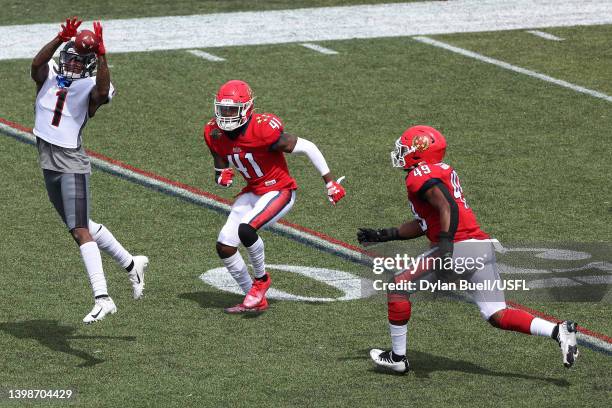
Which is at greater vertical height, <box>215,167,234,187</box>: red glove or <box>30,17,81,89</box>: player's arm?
<box>30,17,81,89</box>: player's arm

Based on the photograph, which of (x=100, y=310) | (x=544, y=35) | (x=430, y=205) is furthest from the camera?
(x=544, y=35)

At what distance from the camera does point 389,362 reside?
9.59m

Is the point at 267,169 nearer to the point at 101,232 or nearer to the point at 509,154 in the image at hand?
the point at 101,232

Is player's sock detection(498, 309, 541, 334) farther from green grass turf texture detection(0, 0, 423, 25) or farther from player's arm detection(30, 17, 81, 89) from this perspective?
green grass turf texture detection(0, 0, 423, 25)

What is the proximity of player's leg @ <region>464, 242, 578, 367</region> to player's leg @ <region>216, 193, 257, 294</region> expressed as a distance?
2.09 m

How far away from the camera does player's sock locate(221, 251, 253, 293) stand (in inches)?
433

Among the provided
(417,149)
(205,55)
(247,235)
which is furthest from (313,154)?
(205,55)

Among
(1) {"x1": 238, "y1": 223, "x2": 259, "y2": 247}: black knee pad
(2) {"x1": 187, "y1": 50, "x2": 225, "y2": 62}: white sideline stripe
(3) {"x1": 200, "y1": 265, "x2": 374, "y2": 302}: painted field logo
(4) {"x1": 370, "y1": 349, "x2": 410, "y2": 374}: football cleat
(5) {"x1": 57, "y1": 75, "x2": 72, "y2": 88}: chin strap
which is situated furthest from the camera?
(2) {"x1": 187, "y1": 50, "x2": 225, "y2": 62}: white sideline stripe

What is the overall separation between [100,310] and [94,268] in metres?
0.38

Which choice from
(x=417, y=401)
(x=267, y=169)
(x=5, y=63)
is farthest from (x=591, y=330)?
(x=5, y=63)

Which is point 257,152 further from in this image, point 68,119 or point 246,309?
point 68,119

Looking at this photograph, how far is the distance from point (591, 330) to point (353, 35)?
10384 millimetres

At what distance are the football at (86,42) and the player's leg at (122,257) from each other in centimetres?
135

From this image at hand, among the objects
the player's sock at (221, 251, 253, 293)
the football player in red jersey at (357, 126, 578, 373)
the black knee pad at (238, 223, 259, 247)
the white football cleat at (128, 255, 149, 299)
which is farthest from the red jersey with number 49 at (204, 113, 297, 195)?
the football player in red jersey at (357, 126, 578, 373)
